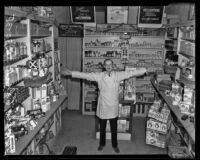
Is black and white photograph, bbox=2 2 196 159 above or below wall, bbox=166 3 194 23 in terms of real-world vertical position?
below

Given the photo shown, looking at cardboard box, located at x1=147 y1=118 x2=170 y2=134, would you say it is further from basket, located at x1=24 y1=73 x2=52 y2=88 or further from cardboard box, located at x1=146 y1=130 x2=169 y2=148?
basket, located at x1=24 y1=73 x2=52 y2=88

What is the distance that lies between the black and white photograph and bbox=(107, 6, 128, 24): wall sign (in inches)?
1.1

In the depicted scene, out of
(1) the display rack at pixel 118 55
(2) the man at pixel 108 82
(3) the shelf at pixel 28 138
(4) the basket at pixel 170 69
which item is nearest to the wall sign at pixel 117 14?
(1) the display rack at pixel 118 55

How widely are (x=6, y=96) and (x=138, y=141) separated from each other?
343 centimetres

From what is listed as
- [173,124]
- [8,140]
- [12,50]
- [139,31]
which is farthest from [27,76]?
[139,31]

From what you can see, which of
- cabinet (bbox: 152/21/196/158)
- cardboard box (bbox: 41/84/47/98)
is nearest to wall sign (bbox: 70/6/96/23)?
cabinet (bbox: 152/21/196/158)

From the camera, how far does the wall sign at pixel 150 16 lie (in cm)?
668

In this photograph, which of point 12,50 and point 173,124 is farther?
point 173,124

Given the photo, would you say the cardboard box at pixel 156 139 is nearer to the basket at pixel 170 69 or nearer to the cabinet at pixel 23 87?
the basket at pixel 170 69

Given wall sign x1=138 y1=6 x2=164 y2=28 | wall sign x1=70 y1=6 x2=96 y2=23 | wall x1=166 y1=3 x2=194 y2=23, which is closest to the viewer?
wall x1=166 y1=3 x2=194 y2=23

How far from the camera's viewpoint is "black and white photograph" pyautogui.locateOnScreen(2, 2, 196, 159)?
11.1 feet

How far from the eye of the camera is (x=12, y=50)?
326 centimetres

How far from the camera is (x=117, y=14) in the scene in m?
6.97
